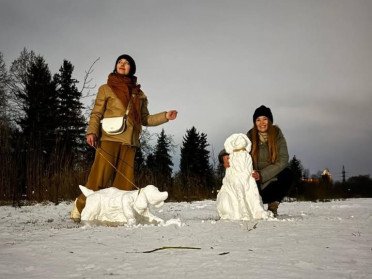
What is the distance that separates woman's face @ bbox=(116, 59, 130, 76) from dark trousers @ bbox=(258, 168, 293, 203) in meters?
2.61

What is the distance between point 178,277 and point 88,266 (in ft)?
1.99

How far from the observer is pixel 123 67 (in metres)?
5.43

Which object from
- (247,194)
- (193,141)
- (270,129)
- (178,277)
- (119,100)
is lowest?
(178,277)

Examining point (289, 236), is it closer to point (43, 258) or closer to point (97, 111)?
point (43, 258)

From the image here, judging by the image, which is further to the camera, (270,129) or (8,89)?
(8,89)

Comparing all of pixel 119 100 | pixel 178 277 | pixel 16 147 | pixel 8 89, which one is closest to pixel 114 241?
pixel 178 277

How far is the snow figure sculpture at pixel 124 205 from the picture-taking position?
4.45 metres

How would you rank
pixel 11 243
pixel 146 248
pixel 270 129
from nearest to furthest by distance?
pixel 146 248 < pixel 11 243 < pixel 270 129

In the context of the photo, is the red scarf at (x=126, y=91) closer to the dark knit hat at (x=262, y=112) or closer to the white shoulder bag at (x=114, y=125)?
the white shoulder bag at (x=114, y=125)

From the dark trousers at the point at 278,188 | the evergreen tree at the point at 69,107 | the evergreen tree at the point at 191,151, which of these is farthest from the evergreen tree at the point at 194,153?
the dark trousers at the point at 278,188

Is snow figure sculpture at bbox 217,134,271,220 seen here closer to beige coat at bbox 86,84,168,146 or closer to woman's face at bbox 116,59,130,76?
beige coat at bbox 86,84,168,146

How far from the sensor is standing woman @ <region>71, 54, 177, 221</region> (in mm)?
5188

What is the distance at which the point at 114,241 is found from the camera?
3227 millimetres

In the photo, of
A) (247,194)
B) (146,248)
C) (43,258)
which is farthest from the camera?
(247,194)
